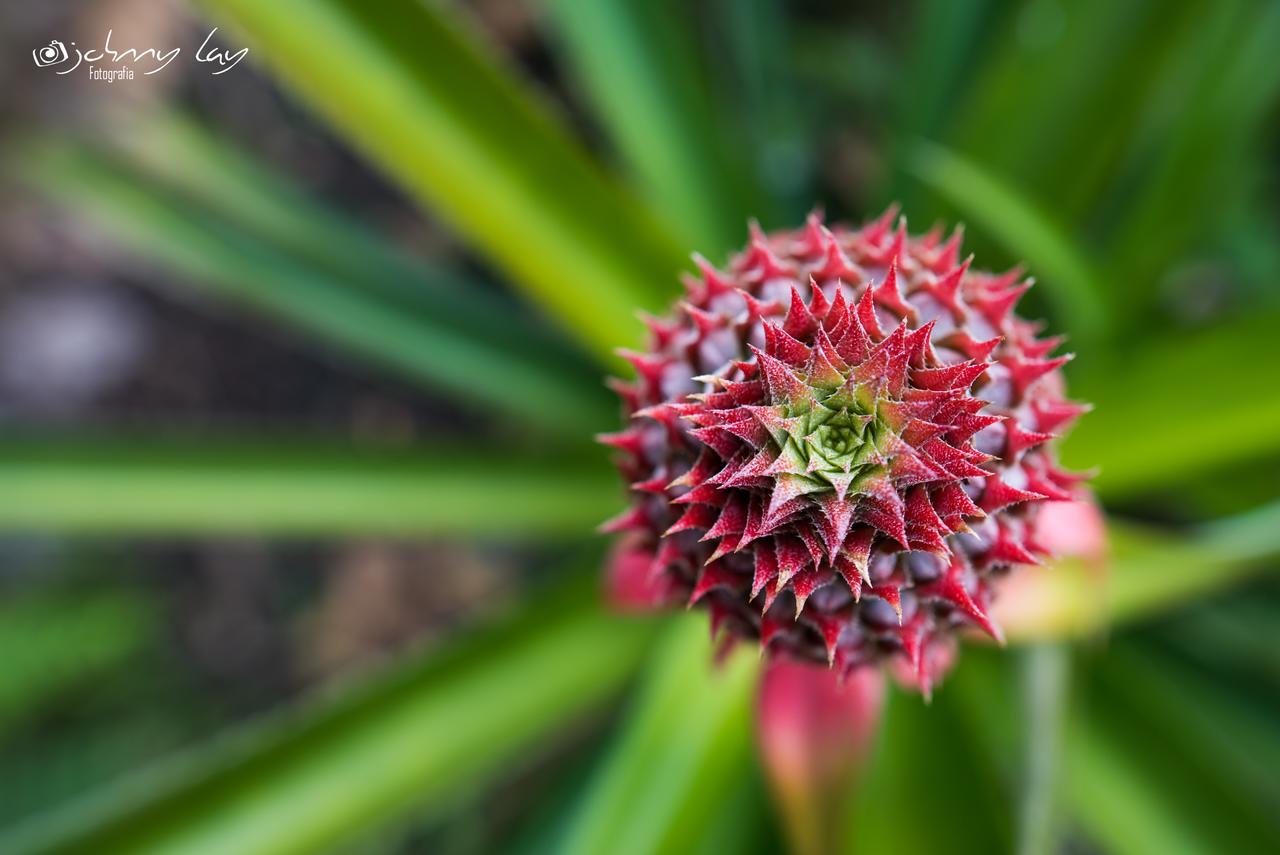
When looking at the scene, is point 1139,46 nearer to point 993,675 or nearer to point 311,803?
point 993,675

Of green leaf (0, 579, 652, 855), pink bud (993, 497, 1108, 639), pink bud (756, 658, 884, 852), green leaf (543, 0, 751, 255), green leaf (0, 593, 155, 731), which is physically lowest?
green leaf (0, 593, 155, 731)

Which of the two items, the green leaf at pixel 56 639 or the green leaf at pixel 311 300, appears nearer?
the green leaf at pixel 311 300

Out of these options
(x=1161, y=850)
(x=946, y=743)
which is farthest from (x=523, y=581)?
(x=1161, y=850)

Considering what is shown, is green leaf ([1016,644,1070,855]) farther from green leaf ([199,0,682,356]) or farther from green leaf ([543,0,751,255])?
green leaf ([543,0,751,255])

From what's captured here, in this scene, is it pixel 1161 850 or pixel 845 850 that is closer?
pixel 845 850

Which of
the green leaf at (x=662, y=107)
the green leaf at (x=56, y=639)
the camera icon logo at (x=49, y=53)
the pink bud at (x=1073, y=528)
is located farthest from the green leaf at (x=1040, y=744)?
the camera icon logo at (x=49, y=53)

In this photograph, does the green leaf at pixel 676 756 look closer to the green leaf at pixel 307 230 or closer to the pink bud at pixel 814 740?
the pink bud at pixel 814 740

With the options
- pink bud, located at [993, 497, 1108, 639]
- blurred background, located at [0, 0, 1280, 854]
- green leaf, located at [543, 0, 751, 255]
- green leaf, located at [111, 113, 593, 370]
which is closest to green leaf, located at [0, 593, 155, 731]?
blurred background, located at [0, 0, 1280, 854]
